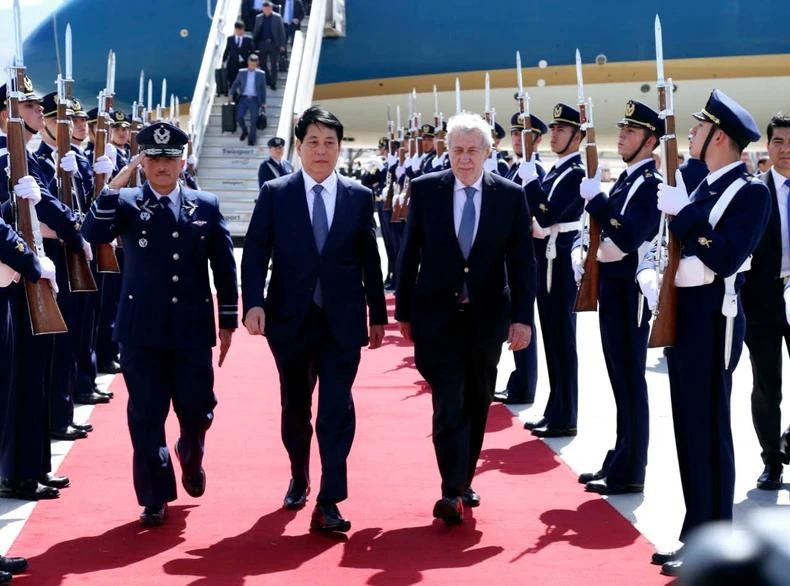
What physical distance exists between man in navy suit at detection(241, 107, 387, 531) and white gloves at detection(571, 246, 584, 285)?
122 centimetres

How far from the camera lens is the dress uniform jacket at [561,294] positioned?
5.82 meters

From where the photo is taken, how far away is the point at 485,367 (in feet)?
14.1

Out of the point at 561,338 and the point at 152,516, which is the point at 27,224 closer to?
the point at 152,516

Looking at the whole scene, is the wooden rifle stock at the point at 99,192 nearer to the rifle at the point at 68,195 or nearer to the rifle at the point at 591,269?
the rifle at the point at 68,195

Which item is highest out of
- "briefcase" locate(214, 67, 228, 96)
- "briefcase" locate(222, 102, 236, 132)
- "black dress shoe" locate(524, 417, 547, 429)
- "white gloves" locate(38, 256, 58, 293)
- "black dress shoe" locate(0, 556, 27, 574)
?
"briefcase" locate(214, 67, 228, 96)

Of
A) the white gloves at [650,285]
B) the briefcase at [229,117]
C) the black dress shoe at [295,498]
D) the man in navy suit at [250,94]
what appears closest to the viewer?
the white gloves at [650,285]

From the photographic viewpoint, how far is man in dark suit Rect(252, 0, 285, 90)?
1734 centimetres

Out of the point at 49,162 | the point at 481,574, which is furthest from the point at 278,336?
the point at 49,162

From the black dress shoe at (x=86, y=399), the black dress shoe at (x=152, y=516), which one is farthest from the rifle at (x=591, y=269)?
the black dress shoe at (x=86, y=399)

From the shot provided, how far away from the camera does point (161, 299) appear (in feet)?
13.8

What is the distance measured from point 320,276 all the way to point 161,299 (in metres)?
0.58

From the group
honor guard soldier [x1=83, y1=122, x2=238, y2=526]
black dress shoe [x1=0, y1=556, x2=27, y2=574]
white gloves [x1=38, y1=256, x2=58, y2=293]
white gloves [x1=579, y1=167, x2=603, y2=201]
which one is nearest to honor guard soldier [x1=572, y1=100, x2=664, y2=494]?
white gloves [x1=579, y1=167, x2=603, y2=201]

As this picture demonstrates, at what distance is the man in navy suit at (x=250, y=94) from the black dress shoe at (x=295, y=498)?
12599 mm

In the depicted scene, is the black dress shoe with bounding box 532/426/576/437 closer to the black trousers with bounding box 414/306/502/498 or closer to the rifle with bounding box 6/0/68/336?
the black trousers with bounding box 414/306/502/498
